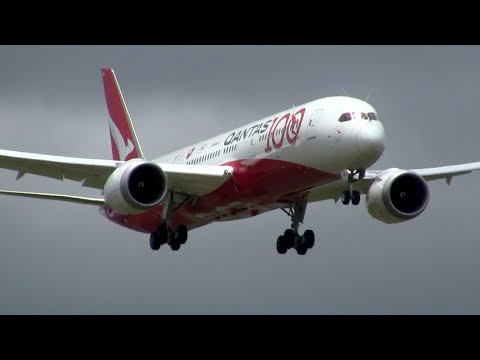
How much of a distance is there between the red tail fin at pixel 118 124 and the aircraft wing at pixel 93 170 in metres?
10.7

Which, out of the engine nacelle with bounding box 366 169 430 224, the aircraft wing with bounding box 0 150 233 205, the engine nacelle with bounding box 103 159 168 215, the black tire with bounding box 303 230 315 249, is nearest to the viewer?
the engine nacelle with bounding box 103 159 168 215

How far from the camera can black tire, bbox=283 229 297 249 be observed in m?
63.4

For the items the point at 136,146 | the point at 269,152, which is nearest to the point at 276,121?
the point at 269,152

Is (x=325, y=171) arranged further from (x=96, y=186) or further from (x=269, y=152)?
(x=96, y=186)

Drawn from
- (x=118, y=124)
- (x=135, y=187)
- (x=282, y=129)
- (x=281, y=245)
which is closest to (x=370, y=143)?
(x=282, y=129)

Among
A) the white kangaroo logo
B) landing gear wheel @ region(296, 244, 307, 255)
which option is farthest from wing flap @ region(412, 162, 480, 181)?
the white kangaroo logo

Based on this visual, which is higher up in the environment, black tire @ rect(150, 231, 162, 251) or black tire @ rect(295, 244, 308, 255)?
black tire @ rect(295, 244, 308, 255)

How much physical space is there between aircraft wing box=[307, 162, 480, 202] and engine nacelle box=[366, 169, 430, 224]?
1.02 metres

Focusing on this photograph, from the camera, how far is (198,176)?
59719 mm

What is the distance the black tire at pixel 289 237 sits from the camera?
208ft

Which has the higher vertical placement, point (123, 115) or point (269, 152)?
point (123, 115)

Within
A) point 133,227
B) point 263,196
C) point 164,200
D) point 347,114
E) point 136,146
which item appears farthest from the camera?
point 136,146

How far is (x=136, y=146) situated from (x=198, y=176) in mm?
13220

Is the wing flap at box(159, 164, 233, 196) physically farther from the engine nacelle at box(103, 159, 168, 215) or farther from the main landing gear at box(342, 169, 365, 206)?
the main landing gear at box(342, 169, 365, 206)
